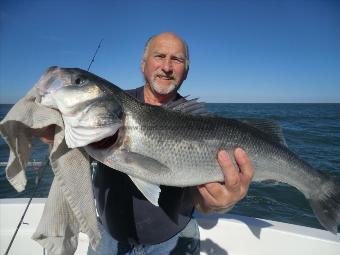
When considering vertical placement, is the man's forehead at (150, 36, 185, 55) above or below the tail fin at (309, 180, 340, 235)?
above

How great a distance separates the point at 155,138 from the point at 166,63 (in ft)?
4.93

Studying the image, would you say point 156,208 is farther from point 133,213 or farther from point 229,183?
point 229,183

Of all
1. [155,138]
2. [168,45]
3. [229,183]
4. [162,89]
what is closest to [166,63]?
[168,45]

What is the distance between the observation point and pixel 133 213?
9.64 ft

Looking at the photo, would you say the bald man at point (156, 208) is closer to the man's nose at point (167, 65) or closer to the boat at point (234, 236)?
the boat at point (234, 236)

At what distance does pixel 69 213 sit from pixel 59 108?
3.11ft

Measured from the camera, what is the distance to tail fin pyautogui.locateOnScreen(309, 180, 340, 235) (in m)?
3.23

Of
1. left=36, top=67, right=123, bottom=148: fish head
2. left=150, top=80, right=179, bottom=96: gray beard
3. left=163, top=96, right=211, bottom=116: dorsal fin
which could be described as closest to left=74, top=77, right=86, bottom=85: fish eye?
left=36, top=67, right=123, bottom=148: fish head

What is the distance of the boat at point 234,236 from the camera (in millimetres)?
3867

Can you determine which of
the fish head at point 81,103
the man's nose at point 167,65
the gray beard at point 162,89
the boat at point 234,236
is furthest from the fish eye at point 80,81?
the boat at point 234,236

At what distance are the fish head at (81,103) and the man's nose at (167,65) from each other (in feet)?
4.38

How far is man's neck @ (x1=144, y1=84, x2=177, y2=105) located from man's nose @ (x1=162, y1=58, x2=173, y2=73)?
0.31 metres

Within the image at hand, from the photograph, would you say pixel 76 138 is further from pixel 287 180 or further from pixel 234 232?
pixel 234 232

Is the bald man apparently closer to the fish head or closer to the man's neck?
the fish head
